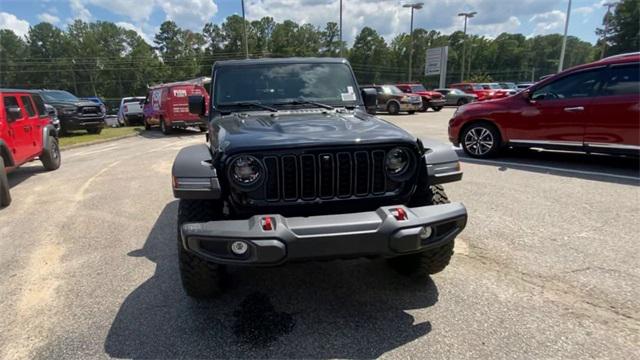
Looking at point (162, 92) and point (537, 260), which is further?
point (162, 92)

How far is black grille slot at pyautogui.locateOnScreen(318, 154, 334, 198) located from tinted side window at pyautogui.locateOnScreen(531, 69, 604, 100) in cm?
609

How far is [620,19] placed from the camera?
2616 inches

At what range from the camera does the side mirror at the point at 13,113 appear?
6.46m

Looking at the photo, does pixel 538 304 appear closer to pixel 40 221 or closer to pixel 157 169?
pixel 40 221

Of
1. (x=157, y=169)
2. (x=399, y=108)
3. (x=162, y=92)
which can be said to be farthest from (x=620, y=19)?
(x=157, y=169)

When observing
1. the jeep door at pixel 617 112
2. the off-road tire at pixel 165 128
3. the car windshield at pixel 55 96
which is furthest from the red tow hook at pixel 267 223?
the car windshield at pixel 55 96

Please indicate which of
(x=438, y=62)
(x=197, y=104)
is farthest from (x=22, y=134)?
(x=438, y=62)

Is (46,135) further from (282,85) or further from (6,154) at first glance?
(282,85)

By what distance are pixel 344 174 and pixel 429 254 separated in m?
0.94

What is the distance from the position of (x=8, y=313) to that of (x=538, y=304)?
3.87 metres

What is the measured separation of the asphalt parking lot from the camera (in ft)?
8.19

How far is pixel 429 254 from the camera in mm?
3000

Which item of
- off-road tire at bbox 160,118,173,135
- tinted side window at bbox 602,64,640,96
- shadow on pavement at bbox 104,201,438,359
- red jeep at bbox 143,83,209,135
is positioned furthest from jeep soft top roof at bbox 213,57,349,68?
off-road tire at bbox 160,118,173,135

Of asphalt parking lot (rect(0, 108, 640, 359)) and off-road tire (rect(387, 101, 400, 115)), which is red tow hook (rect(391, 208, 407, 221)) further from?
off-road tire (rect(387, 101, 400, 115))
